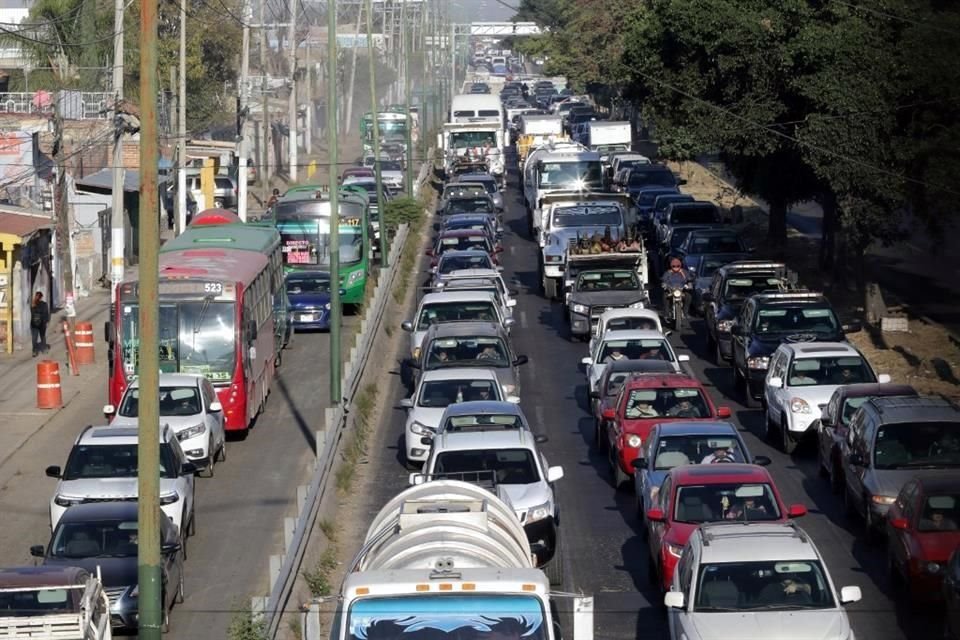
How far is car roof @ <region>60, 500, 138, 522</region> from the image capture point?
1948cm

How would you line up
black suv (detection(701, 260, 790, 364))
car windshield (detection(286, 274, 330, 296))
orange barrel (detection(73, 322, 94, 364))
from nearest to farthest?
black suv (detection(701, 260, 790, 364)), orange barrel (detection(73, 322, 94, 364)), car windshield (detection(286, 274, 330, 296))

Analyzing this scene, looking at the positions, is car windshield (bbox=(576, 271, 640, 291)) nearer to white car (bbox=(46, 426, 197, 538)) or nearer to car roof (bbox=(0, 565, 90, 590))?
white car (bbox=(46, 426, 197, 538))

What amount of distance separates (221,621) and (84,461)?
456 cm

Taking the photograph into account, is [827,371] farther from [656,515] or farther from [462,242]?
[462,242]

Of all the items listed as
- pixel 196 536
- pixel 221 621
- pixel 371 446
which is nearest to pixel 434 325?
pixel 371 446

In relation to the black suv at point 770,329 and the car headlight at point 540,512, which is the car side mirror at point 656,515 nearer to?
the car headlight at point 540,512

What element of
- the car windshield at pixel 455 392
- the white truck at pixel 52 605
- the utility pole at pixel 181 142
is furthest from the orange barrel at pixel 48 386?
the white truck at pixel 52 605

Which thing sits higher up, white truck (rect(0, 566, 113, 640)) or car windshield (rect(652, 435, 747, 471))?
car windshield (rect(652, 435, 747, 471))

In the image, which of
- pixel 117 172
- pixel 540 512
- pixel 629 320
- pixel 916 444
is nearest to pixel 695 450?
pixel 916 444

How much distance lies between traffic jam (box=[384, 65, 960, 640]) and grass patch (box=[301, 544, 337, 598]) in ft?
5.34

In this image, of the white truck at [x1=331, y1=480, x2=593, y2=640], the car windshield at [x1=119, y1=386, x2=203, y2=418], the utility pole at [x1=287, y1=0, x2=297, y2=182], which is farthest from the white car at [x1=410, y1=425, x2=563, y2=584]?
the utility pole at [x1=287, y1=0, x2=297, y2=182]

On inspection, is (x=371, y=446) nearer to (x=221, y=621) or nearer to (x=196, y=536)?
(x=196, y=536)

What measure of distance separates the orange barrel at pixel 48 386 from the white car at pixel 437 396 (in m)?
8.93

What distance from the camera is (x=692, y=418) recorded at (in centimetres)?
2447
